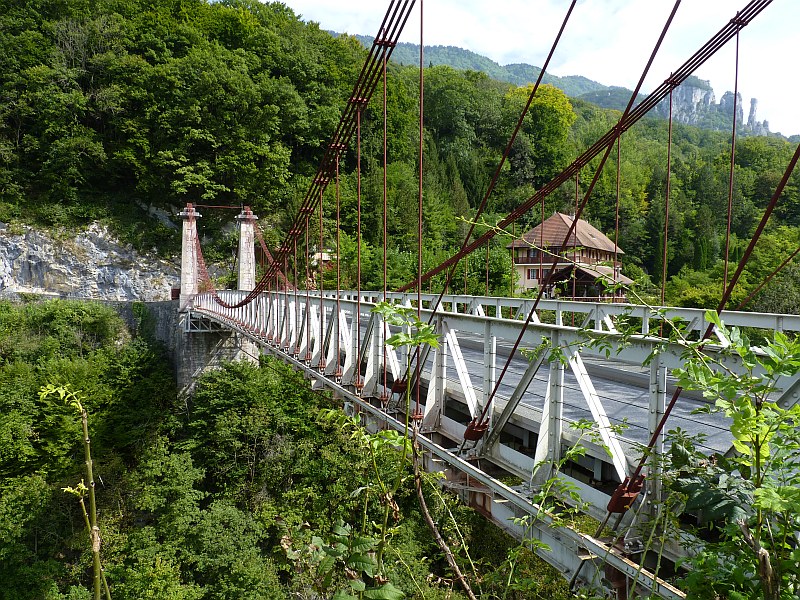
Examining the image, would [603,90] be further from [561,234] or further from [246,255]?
[246,255]

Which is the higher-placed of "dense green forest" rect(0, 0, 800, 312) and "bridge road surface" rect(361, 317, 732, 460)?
"dense green forest" rect(0, 0, 800, 312)

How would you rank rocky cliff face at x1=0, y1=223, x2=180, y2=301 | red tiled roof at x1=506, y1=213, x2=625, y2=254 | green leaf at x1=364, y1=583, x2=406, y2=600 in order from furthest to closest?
rocky cliff face at x1=0, y1=223, x2=180, y2=301
red tiled roof at x1=506, y1=213, x2=625, y2=254
green leaf at x1=364, y1=583, x2=406, y2=600

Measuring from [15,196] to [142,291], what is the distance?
6.28 metres

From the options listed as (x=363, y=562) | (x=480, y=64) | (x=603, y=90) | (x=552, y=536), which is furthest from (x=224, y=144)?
(x=603, y=90)

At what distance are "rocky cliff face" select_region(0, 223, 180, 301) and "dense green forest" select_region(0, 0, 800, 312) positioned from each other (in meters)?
0.85

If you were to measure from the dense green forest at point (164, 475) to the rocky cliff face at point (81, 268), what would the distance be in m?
2.43

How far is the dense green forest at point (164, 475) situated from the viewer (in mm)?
11180

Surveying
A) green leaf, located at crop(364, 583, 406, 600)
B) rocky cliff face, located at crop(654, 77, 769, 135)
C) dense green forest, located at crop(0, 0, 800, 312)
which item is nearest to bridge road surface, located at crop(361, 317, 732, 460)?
green leaf, located at crop(364, 583, 406, 600)

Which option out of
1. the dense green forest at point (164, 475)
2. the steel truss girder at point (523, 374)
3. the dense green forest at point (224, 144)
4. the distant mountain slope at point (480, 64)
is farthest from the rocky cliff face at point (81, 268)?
the distant mountain slope at point (480, 64)

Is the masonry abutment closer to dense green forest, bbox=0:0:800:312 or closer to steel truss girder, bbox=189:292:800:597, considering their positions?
dense green forest, bbox=0:0:800:312

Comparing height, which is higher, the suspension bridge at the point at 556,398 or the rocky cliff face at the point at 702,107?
the rocky cliff face at the point at 702,107

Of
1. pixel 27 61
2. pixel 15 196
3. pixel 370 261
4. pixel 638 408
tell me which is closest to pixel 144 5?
pixel 27 61

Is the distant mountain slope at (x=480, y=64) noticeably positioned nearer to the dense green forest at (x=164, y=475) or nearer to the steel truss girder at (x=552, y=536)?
the dense green forest at (x=164, y=475)

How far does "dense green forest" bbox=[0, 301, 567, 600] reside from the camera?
1118 centimetres
